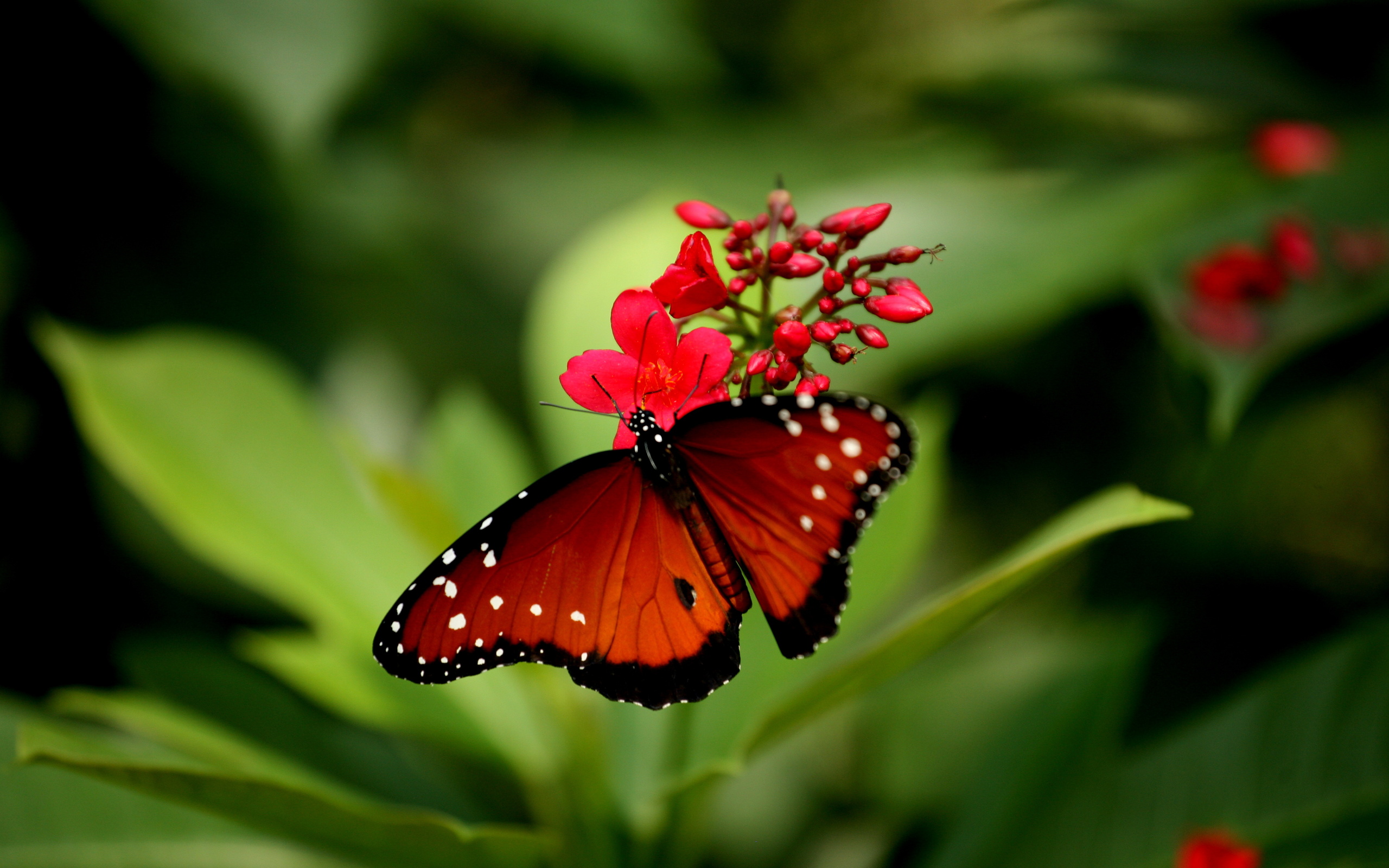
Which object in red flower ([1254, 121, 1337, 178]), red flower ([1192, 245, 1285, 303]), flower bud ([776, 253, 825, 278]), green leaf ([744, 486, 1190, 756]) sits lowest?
green leaf ([744, 486, 1190, 756])

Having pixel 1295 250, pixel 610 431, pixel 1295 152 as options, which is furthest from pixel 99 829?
pixel 1295 152

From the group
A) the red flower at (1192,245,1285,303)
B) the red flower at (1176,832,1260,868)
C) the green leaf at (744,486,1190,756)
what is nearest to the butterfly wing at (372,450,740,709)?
the green leaf at (744,486,1190,756)

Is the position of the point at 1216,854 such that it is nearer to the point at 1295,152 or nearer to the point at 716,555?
the point at 716,555

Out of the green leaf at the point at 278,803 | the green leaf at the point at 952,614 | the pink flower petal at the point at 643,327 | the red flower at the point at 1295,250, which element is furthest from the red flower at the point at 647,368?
the red flower at the point at 1295,250

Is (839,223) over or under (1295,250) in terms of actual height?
under

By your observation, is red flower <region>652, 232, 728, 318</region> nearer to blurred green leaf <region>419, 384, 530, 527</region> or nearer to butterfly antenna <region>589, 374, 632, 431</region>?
butterfly antenna <region>589, 374, 632, 431</region>

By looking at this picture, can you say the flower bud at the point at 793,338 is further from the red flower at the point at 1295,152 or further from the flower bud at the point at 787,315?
the red flower at the point at 1295,152
